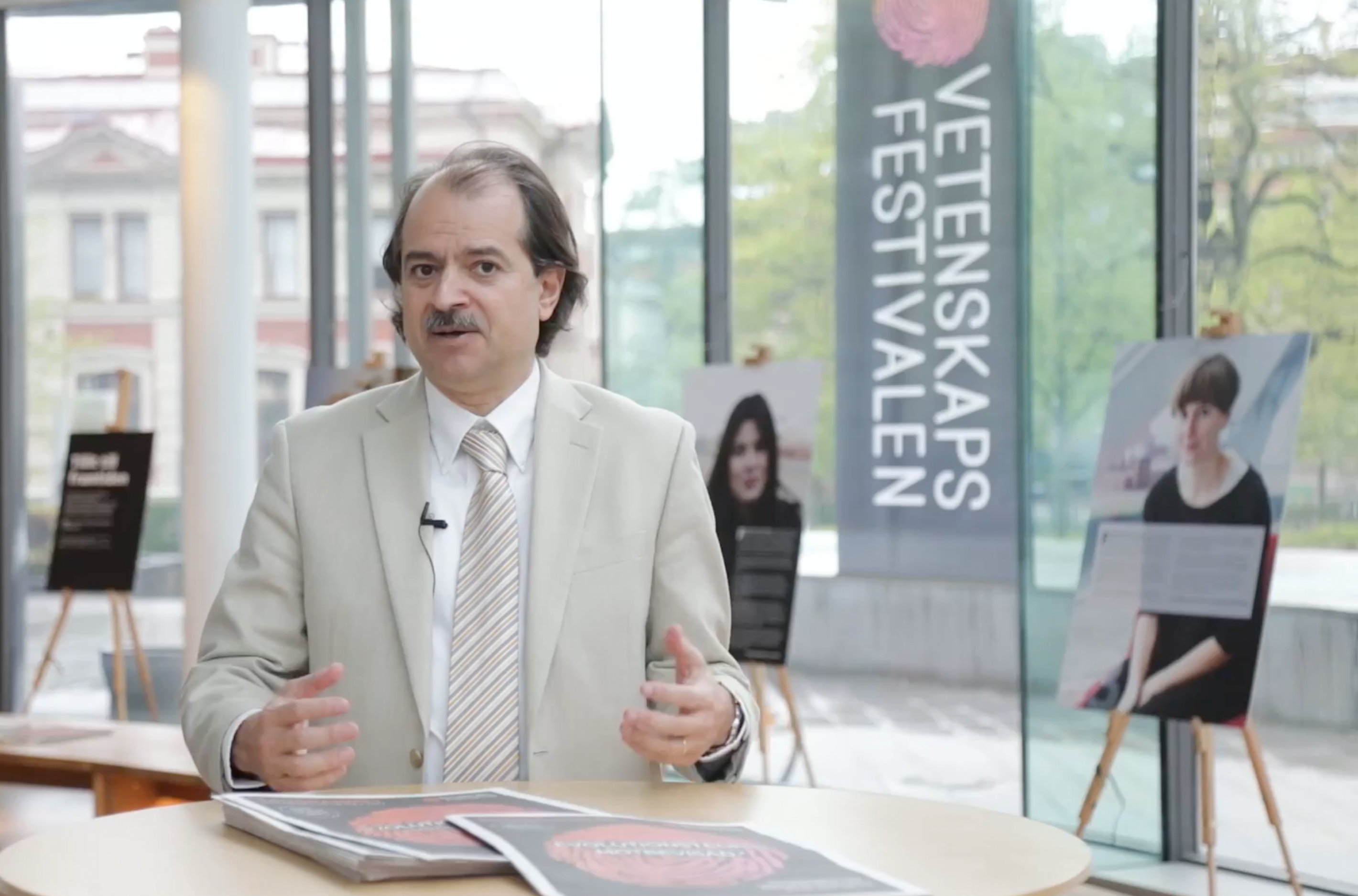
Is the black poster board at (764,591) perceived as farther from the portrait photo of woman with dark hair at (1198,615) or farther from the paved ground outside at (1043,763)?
the portrait photo of woman with dark hair at (1198,615)

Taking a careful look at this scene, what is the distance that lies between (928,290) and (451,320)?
4.03 meters

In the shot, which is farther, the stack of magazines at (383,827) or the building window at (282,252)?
the building window at (282,252)

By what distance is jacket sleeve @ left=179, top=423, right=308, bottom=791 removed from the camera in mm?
2057

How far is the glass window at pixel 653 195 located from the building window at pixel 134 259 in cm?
260

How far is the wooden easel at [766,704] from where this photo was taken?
19.2 feet

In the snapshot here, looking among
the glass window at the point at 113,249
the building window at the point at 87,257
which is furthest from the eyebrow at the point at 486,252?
the building window at the point at 87,257

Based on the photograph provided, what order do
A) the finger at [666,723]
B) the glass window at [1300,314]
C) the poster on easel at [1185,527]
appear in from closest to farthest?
the finger at [666,723]
the poster on easel at [1185,527]
the glass window at [1300,314]

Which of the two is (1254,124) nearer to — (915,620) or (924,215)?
(924,215)

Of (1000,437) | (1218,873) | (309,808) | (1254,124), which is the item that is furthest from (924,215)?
(309,808)

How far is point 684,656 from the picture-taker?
194 cm

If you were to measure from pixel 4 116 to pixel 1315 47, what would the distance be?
642 centimetres

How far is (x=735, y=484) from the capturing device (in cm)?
595

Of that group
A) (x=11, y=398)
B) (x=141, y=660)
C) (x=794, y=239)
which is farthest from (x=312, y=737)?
(x=11, y=398)

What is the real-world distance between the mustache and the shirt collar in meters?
0.13
